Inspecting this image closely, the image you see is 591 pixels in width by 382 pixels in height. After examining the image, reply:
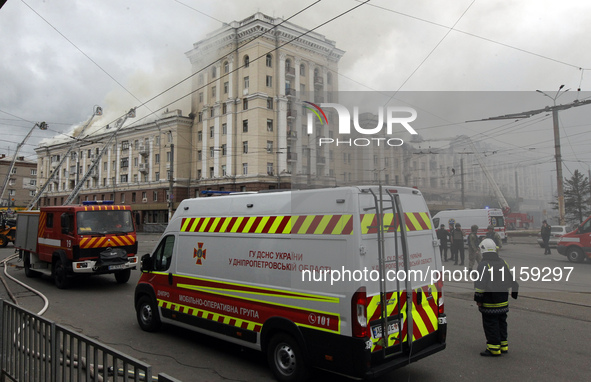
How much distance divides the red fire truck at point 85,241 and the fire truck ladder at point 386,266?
9.22m

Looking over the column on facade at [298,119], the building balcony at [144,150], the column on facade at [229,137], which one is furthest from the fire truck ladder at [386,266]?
the building balcony at [144,150]

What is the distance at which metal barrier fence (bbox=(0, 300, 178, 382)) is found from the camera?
108 inches

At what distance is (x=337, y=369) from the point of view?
4180mm

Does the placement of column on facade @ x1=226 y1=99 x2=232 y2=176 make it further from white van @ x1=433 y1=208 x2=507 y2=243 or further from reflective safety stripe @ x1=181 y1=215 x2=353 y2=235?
reflective safety stripe @ x1=181 y1=215 x2=353 y2=235

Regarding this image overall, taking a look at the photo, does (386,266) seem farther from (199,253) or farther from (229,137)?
(229,137)

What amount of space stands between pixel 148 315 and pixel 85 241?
5.19m

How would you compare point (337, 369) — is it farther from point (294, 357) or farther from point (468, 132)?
point (468, 132)

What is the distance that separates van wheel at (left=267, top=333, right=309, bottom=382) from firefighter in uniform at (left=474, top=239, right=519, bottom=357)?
2.77 meters


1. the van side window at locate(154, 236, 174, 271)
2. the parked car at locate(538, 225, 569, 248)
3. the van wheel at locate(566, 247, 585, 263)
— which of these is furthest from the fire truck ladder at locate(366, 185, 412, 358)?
the parked car at locate(538, 225, 569, 248)

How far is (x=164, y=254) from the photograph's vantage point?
6.80 m

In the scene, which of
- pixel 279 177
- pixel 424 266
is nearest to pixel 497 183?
pixel 279 177

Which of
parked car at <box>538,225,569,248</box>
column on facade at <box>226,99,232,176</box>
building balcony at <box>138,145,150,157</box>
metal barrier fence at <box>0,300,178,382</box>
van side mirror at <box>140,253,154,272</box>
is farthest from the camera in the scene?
building balcony at <box>138,145,150,157</box>

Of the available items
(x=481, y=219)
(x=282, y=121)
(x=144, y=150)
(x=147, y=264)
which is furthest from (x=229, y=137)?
(x=147, y=264)

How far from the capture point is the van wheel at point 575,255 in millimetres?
16669
